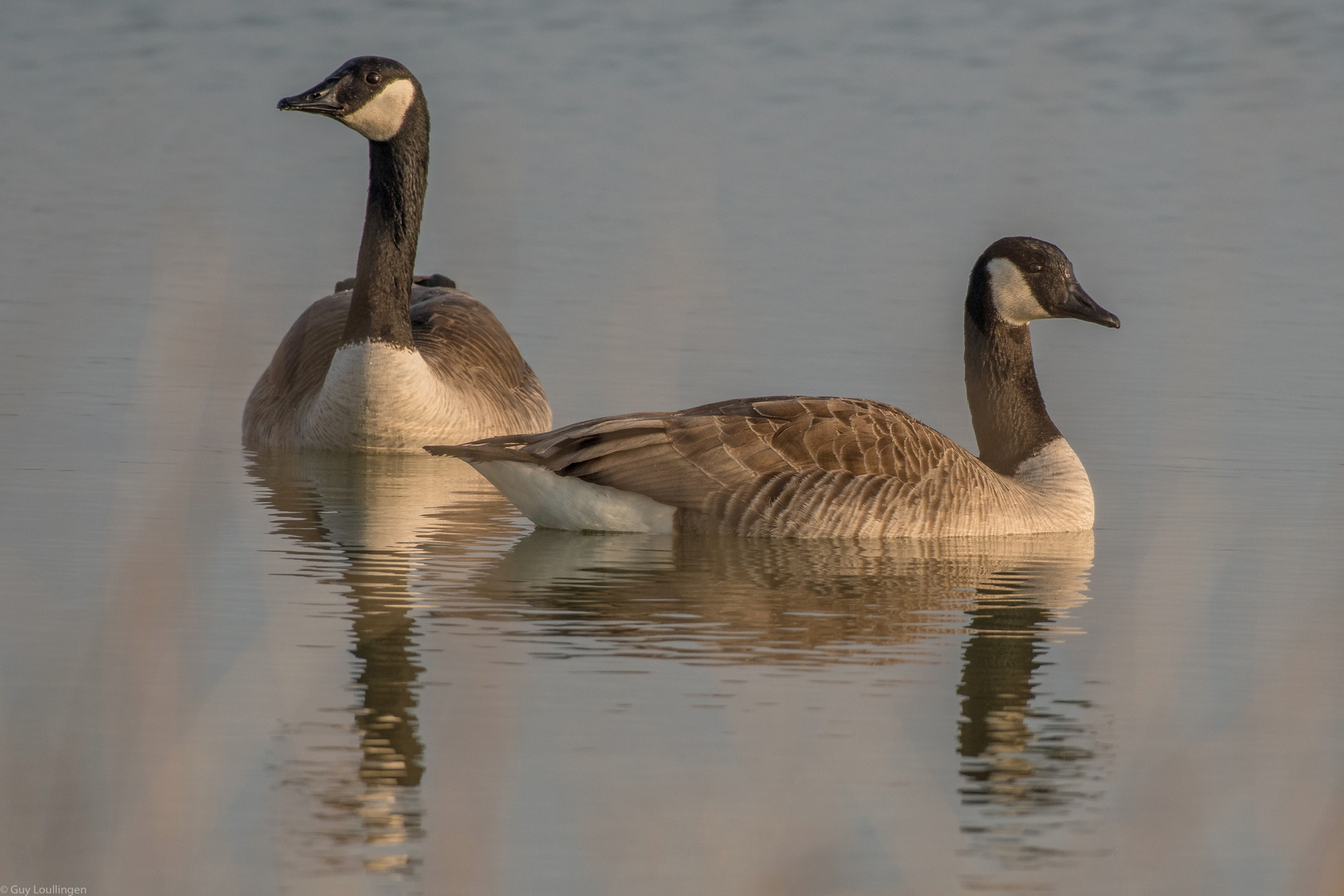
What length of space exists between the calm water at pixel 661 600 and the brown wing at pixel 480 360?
58 centimetres

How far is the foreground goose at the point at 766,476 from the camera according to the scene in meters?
10.7

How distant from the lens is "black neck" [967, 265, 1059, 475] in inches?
474

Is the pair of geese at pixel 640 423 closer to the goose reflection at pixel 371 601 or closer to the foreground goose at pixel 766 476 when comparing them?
the foreground goose at pixel 766 476

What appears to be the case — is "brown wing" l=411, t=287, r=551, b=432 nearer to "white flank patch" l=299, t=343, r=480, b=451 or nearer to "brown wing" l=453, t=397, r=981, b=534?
"white flank patch" l=299, t=343, r=480, b=451

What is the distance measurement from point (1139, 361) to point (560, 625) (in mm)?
7796

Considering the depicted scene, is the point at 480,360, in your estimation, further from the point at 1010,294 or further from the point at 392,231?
the point at 1010,294

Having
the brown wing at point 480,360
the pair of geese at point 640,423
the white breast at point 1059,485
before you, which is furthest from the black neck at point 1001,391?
the brown wing at point 480,360

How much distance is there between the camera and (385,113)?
13508 millimetres

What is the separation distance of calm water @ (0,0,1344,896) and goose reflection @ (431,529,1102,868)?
3 cm

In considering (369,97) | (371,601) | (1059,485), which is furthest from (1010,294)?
(371,601)

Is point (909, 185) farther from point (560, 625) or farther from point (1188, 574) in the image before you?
point (560, 625)

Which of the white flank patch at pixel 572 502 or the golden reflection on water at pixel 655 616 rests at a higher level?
the white flank patch at pixel 572 502

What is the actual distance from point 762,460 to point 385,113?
13.9ft

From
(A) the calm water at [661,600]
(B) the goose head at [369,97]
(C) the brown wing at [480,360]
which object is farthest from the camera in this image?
(C) the brown wing at [480,360]
